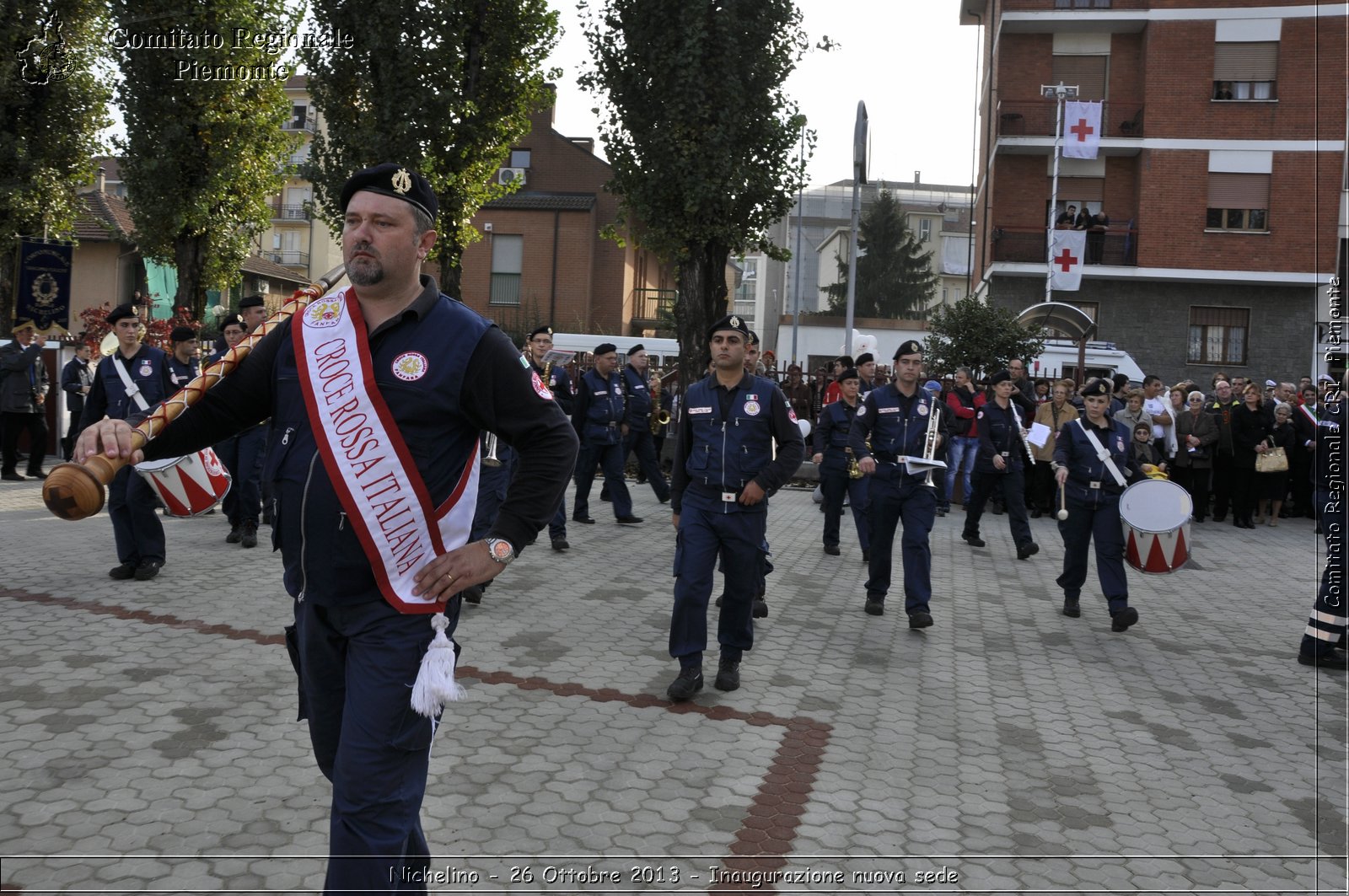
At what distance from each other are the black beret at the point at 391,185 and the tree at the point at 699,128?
1396 cm

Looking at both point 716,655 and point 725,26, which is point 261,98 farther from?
point 716,655

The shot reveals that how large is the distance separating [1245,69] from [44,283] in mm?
30231

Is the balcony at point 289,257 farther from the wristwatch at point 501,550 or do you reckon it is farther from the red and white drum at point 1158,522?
the wristwatch at point 501,550

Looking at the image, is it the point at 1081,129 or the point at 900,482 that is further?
the point at 1081,129

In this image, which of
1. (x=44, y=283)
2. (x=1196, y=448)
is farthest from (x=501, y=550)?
(x=44, y=283)

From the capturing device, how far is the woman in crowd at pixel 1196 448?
57.5ft

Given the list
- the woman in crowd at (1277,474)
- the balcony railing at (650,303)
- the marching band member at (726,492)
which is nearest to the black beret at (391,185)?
the marching band member at (726,492)

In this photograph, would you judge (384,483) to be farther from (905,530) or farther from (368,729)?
(905,530)

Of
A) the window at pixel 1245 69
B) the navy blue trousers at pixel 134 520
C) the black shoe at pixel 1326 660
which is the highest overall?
the window at pixel 1245 69

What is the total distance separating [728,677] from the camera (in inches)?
257

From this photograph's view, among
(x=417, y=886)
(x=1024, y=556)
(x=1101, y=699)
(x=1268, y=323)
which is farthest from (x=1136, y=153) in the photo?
(x=417, y=886)

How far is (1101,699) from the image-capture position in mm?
6840

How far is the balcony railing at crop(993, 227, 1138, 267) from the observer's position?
1259 inches

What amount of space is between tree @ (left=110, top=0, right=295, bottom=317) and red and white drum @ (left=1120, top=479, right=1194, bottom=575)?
18.5m
